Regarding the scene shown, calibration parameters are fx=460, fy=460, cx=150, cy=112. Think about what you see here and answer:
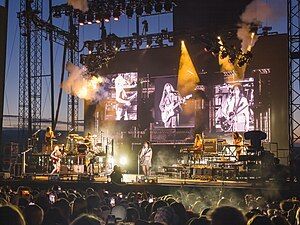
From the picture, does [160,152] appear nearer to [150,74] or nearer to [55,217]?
[150,74]

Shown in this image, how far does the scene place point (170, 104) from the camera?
890 inches

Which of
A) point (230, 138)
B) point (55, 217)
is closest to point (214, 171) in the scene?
point (230, 138)

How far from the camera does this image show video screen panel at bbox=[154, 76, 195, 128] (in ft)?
72.6

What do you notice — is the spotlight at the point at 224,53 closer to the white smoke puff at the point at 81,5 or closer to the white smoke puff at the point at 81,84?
the white smoke puff at the point at 81,5

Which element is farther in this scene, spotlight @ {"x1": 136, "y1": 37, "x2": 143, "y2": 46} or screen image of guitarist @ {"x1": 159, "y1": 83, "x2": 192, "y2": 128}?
spotlight @ {"x1": 136, "y1": 37, "x2": 143, "y2": 46}

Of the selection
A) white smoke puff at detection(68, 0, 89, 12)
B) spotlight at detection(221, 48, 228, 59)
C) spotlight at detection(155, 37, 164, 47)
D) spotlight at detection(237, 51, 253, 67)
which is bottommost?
spotlight at detection(237, 51, 253, 67)

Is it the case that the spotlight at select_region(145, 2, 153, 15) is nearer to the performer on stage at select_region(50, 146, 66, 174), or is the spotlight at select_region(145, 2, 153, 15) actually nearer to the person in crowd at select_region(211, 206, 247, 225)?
the performer on stage at select_region(50, 146, 66, 174)

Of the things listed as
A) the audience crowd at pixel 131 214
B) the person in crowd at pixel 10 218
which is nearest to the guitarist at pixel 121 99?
the audience crowd at pixel 131 214

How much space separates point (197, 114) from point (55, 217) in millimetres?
17839

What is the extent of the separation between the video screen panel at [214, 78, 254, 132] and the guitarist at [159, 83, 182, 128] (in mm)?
2017

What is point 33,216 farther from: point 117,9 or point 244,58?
point 117,9

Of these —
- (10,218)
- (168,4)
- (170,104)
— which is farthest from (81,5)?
(10,218)

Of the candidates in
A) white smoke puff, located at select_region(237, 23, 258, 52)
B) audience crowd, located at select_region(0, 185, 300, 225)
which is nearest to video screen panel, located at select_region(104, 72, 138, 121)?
white smoke puff, located at select_region(237, 23, 258, 52)

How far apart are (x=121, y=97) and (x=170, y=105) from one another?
2905mm
